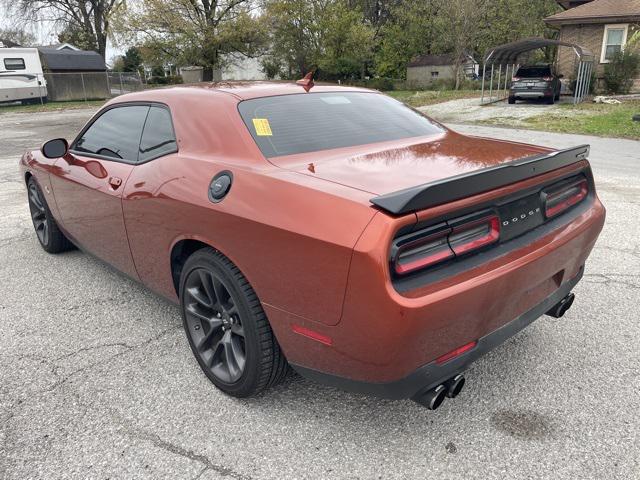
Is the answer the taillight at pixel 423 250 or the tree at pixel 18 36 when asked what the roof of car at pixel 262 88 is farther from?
the tree at pixel 18 36

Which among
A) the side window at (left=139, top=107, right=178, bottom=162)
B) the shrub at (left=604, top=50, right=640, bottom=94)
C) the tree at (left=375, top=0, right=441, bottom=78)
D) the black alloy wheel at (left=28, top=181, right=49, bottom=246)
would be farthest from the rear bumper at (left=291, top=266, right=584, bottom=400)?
the tree at (left=375, top=0, right=441, bottom=78)

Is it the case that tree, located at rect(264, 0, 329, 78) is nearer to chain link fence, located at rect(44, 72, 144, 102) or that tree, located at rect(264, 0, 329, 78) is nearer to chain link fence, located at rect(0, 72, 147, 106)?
chain link fence, located at rect(0, 72, 147, 106)

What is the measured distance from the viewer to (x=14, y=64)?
85.5 ft

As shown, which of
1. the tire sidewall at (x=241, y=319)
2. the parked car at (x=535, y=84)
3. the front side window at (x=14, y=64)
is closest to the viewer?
the tire sidewall at (x=241, y=319)

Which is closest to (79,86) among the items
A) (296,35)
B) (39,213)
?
(296,35)

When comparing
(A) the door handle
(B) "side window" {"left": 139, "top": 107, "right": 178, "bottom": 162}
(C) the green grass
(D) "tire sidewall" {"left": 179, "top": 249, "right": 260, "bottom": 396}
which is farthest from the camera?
(C) the green grass

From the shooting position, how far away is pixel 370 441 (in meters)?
2.28

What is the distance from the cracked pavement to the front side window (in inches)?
1074

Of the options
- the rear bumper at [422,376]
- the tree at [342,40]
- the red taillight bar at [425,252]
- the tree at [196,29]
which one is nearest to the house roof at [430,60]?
the tree at [342,40]

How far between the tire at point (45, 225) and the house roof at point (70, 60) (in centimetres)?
3030

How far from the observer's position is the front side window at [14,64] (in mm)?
25656

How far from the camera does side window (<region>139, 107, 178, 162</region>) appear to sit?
2896 mm

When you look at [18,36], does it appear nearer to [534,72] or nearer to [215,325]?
[534,72]

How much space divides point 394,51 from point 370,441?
135 feet
